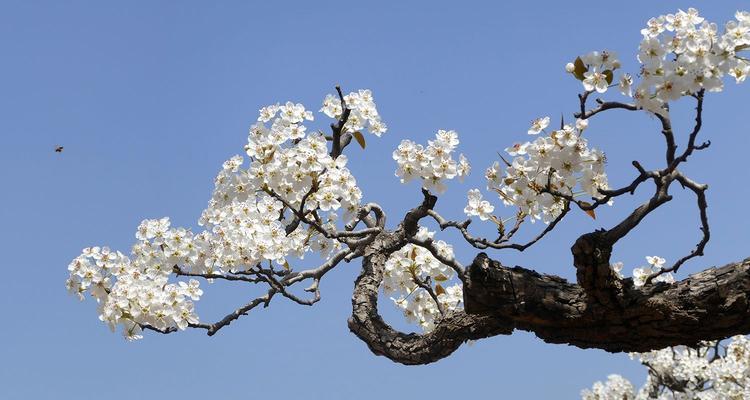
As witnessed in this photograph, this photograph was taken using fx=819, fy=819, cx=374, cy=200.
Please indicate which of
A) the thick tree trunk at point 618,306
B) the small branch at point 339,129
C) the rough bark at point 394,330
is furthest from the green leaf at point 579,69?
the small branch at point 339,129

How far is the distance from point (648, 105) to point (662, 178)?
49 centimetres

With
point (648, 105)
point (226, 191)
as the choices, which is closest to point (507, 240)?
point (648, 105)

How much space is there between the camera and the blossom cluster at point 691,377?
349 inches

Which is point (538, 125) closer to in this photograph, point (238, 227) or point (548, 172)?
point (548, 172)

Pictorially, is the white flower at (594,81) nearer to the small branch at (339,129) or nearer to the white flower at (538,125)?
the white flower at (538,125)

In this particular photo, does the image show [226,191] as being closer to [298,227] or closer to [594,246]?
[298,227]

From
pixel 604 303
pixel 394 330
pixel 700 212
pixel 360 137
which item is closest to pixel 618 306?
pixel 604 303

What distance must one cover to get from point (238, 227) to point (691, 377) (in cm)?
637

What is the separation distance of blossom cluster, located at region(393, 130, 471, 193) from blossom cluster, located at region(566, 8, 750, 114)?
1.39m

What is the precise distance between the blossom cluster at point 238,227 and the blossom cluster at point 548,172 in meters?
1.20

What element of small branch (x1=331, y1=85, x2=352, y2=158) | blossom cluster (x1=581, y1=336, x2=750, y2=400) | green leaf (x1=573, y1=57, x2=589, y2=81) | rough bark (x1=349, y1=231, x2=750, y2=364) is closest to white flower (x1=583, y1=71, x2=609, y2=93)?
green leaf (x1=573, y1=57, x2=589, y2=81)

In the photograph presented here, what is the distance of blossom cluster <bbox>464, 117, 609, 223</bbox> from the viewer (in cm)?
468

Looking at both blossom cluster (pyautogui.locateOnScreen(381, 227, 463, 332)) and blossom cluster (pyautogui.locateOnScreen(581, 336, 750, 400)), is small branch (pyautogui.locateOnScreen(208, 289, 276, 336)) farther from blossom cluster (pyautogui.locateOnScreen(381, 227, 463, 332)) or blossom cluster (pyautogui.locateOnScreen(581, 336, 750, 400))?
blossom cluster (pyautogui.locateOnScreen(581, 336, 750, 400))

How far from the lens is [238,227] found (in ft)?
19.1
